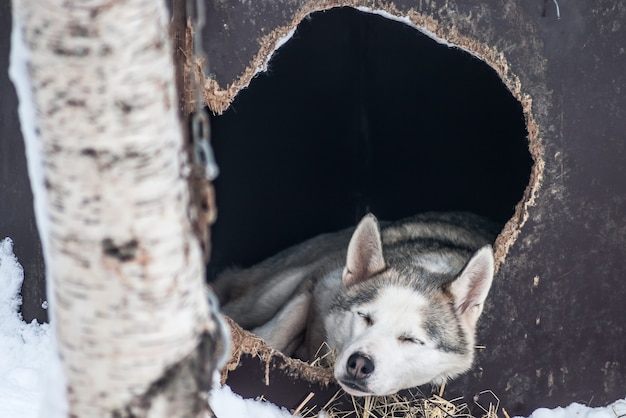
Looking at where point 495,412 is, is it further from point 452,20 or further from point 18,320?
point 18,320

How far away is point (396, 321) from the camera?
151 inches

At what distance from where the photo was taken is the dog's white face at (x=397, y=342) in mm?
3648

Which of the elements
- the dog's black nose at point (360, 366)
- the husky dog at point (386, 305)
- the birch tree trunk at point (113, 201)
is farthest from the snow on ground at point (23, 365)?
the birch tree trunk at point (113, 201)

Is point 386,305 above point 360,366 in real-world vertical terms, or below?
above

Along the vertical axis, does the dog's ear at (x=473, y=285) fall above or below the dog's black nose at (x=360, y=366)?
above

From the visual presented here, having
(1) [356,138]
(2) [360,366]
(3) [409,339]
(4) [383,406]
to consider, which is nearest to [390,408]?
(4) [383,406]

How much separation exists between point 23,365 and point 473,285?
2024 millimetres

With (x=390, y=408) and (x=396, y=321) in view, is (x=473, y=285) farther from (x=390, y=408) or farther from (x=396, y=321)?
(x=390, y=408)

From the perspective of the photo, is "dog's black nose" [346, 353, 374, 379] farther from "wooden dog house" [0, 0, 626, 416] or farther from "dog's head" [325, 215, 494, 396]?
"wooden dog house" [0, 0, 626, 416]

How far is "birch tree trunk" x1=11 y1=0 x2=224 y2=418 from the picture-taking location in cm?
189

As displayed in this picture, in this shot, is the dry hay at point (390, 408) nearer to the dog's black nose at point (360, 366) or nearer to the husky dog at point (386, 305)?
the husky dog at point (386, 305)

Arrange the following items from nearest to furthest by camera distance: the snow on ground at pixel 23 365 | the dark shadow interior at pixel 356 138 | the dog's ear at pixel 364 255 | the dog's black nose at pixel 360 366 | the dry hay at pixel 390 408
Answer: the dog's black nose at pixel 360 366, the snow on ground at pixel 23 365, the dog's ear at pixel 364 255, the dry hay at pixel 390 408, the dark shadow interior at pixel 356 138

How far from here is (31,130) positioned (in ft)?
6.71

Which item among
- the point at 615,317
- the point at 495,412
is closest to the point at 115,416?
the point at 495,412
